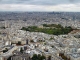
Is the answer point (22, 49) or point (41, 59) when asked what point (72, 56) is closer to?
point (41, 59)

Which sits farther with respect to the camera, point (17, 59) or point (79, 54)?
point (79, 54)

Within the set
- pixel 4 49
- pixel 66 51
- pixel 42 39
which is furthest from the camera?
pixel 42 39

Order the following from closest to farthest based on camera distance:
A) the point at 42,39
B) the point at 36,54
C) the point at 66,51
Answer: the point at 36,54 < the point at 66,51 < the point at 42,39

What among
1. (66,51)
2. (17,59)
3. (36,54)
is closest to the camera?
(17,59)


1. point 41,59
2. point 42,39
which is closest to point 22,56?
point 41,59

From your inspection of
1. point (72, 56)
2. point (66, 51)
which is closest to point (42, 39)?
point (66, 51)

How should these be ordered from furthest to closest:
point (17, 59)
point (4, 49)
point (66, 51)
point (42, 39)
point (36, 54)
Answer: point (42, 39)
point (4, 49)
point (66, 51)
point (36, 54)
point (17, 59)

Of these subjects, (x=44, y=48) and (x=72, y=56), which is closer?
(x=72, y=56)

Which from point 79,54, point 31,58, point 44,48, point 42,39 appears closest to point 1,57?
point 31,58

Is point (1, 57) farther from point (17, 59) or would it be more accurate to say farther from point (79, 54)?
point (79, 54)
